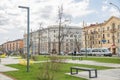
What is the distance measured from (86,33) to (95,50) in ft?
105

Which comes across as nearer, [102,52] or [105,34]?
[102,52]

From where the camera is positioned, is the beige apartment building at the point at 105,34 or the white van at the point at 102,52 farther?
the beige apartment building at the point at 105,34

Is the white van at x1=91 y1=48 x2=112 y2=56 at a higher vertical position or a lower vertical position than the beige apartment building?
lower

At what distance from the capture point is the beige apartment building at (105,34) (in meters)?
97.1

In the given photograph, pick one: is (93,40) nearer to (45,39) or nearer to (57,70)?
(45,39)

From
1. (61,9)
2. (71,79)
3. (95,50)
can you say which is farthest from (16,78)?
(95,50)

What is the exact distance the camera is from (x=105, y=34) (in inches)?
4163

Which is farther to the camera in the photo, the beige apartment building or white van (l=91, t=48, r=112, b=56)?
the beige apartment building

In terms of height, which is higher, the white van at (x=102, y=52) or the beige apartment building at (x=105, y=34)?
the beige apartment building at (x=105, y=34)

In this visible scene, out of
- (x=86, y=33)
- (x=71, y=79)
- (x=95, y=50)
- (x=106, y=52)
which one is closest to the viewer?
(x=71, y=79)

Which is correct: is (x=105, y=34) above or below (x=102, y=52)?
above

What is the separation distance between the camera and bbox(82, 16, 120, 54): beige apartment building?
3821 inches

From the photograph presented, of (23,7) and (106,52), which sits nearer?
(23,7)

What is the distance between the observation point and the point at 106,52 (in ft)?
259
